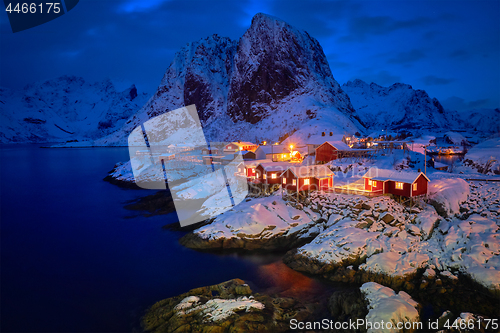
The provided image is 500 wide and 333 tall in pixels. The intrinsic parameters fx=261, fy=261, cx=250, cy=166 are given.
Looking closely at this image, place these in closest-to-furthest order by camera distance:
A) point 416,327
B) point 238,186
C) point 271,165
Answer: point 416,327
point 271,165
point 238,186

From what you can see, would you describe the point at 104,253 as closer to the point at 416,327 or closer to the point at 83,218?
the point at 83,218

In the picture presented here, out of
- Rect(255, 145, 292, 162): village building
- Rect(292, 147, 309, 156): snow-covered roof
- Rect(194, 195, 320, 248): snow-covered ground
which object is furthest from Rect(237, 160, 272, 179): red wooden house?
Rect(292, 147, 309, 156): snow-covered roof

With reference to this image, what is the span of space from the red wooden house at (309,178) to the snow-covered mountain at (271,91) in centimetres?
6047

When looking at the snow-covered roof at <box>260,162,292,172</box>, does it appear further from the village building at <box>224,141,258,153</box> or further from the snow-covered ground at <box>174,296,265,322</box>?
the village building at <box>224,141,258,153</box>

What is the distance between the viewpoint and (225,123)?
137m

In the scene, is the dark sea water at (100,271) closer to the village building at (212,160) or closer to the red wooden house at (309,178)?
the red wooden house at (309,178)

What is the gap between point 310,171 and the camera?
106 feet

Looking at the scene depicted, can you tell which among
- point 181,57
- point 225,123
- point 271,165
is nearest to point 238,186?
point 271,165

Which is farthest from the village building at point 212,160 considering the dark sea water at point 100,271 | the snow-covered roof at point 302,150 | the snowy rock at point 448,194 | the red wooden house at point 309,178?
the snowy rock at point 448,194

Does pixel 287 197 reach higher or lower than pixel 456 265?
higher

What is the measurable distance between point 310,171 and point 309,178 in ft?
2.95

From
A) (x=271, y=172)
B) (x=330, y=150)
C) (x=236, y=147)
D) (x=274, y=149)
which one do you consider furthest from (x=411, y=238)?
(x=236, y=147)

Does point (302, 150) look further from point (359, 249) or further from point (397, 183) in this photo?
point (359, 249)

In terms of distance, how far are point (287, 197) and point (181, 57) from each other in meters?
193
